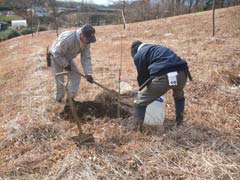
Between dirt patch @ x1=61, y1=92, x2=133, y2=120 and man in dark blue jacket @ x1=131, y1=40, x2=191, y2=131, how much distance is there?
69cm

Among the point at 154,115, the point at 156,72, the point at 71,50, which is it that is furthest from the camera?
the point at 71,50

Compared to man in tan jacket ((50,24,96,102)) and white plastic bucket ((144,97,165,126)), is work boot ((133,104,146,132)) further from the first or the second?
man in tan jacket ((50,24,96,102))

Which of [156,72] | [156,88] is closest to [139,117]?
[156,88]

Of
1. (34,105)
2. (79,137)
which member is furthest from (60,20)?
(79,137)

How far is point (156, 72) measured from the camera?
323cm

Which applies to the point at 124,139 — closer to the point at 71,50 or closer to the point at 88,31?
the point at 88,31

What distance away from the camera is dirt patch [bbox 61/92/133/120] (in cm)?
408

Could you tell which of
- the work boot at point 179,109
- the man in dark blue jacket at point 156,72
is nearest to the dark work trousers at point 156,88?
the man in dark blue jacket at point 156,72

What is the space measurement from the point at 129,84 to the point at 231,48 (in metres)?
3.25

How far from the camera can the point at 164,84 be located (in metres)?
3.25

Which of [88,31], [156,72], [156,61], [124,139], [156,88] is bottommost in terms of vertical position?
[124,139]

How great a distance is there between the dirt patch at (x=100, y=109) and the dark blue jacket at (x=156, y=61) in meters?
0.93

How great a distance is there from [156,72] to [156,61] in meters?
0.14

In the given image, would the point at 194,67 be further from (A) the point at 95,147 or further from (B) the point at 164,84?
(A) the point at 95,147
